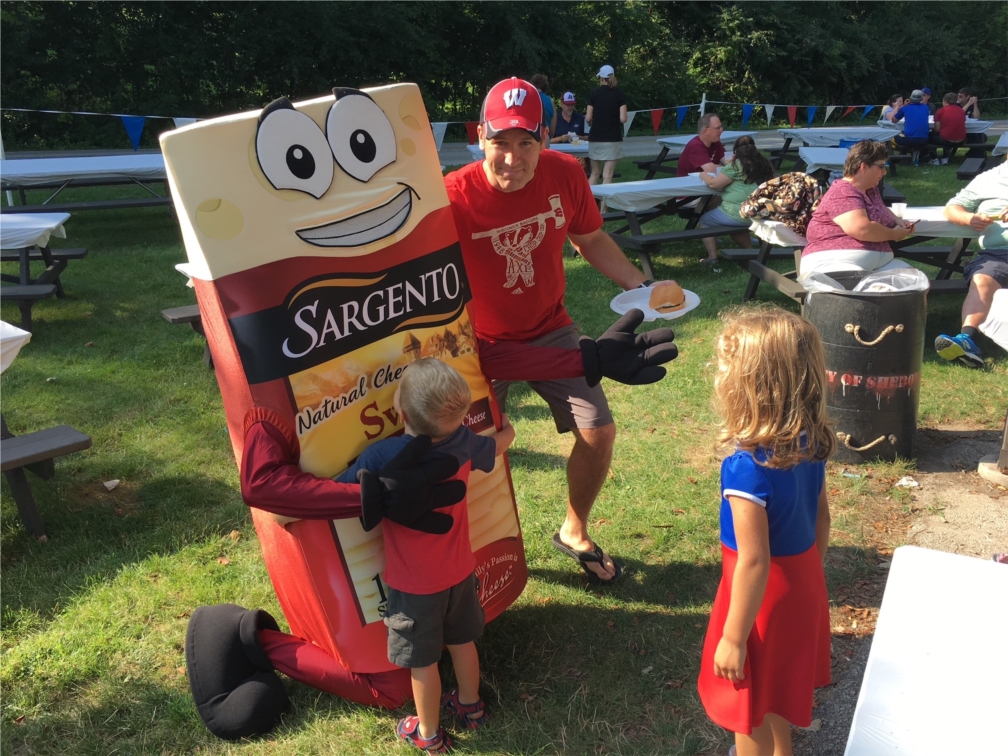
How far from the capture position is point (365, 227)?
2721 millimetres

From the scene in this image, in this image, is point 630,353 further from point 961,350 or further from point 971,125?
point 971,125

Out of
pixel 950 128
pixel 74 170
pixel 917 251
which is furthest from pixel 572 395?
pixel 950 128

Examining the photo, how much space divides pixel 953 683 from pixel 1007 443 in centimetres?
331

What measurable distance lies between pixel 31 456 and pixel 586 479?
276 cm

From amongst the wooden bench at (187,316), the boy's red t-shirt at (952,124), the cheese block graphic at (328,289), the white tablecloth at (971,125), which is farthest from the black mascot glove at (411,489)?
Answer: the white tablecloth at (971,125)

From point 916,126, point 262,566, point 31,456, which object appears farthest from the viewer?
point 916,126

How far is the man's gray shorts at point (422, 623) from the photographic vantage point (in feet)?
8.79

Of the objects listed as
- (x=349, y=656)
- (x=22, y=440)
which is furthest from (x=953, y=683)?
(x=22, y=440)

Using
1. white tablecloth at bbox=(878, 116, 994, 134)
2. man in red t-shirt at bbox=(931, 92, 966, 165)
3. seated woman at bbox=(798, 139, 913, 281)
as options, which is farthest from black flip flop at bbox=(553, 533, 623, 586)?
white tablecloth at bbox=(878, 116, 994, 134)

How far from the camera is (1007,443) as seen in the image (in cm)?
447

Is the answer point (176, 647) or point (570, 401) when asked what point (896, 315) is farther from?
point (176, 647)

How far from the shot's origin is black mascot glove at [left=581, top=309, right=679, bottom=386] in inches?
115

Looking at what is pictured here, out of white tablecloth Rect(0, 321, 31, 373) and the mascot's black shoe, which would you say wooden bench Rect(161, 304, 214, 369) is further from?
the mascot's black shoe

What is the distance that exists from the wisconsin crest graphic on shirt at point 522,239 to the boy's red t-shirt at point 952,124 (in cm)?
1523
